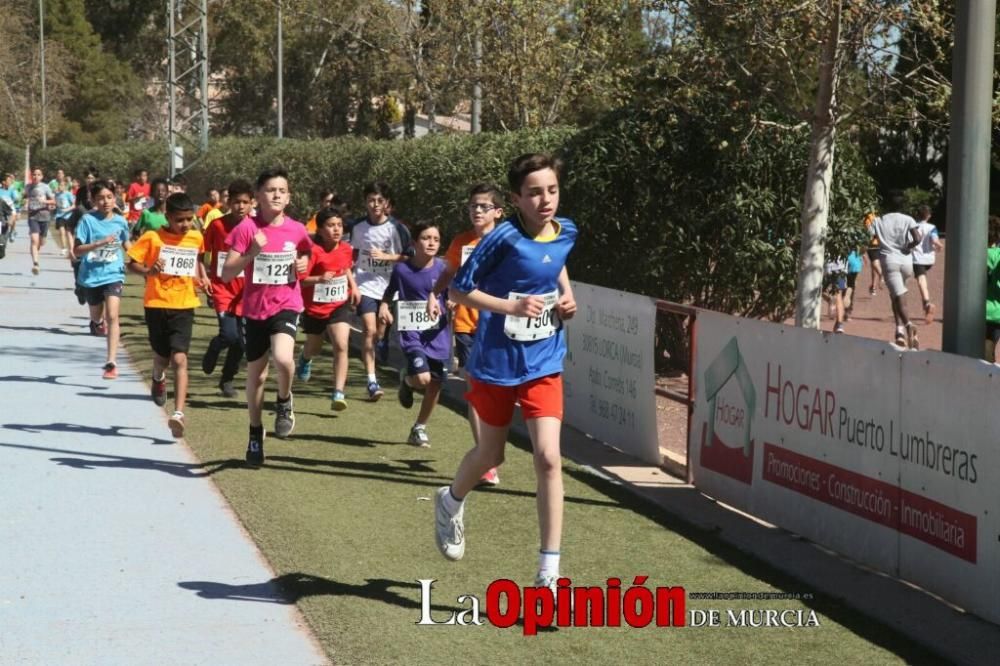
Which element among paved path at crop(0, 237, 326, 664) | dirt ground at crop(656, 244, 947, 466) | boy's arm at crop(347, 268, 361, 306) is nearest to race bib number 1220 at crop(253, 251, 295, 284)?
paved path at crop(0, 237, 326, 664)

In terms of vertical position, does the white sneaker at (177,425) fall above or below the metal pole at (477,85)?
below

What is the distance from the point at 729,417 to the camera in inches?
369

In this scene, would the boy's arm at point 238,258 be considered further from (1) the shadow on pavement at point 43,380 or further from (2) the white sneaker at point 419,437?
(1) the shadow on pavement at point 43,380

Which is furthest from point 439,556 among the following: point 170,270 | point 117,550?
point 170,270

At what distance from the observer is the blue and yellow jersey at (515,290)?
6598mm

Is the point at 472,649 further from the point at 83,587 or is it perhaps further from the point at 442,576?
the point at 83,587

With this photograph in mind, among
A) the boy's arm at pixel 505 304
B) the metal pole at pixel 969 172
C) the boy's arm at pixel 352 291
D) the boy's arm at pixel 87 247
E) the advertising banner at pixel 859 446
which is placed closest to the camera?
the boy's arm at pixel 505 304

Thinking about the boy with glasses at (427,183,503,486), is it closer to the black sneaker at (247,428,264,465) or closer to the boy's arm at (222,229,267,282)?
the boy's arm at (222,229,267,282)

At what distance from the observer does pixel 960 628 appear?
261 inches

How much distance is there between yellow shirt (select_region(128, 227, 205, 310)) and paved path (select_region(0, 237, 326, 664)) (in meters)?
1.03

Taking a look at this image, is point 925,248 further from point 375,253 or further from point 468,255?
point 468,255

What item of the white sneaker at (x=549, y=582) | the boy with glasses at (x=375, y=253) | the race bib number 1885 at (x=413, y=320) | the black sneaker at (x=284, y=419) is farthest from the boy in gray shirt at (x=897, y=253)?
the white sneaker at (x=549, y=582)

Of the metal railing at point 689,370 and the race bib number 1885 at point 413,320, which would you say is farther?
the race bib number 1885 at point 413,320

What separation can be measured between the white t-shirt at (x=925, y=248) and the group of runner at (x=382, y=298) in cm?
1045
